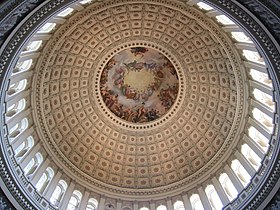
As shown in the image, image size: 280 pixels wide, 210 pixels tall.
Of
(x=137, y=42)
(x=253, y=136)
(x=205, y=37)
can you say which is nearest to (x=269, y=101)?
(x=253, y=136)

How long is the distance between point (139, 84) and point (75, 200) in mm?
11777

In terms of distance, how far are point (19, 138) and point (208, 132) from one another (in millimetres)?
14822

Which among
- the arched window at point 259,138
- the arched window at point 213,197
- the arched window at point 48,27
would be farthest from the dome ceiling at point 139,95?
the arched window at point 213,197

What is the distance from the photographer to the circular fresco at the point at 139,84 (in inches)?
1297

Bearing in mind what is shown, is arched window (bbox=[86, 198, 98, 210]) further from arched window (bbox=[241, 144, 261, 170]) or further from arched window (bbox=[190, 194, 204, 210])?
arched window (bbox=[241, 144, 261, 170])

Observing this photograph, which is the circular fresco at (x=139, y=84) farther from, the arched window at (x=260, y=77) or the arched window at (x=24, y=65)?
the arched window at (x=260, y=77)

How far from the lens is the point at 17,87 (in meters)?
24.7

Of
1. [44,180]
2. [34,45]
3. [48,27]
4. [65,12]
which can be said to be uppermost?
[65,12]

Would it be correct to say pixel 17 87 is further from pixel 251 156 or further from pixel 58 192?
pixel 251 156

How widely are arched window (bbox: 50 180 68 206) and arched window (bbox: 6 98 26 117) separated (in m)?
6.10

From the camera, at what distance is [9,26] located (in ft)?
55.5

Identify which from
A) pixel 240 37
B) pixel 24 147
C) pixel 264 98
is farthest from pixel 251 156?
pixel 24 147

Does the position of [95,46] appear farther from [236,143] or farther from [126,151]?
[236,143]

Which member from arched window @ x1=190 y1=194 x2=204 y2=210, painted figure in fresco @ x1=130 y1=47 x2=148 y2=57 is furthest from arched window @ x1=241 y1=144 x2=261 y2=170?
painted figure in fresco @ x1=130 y1=47 x2=148 y2=57
